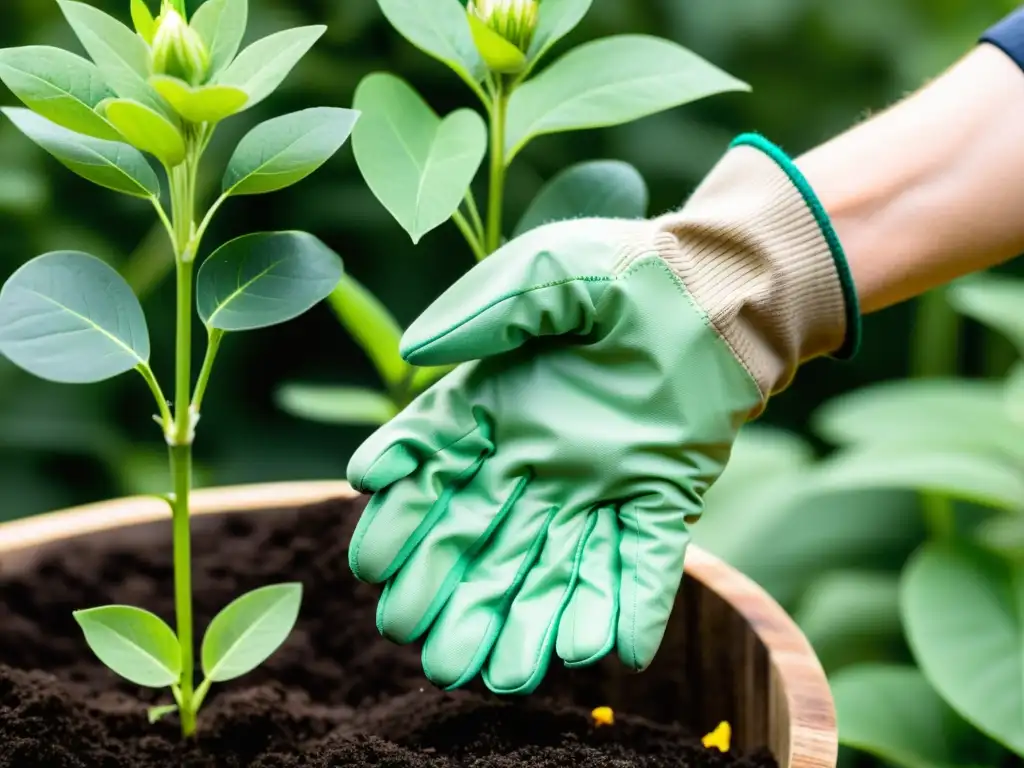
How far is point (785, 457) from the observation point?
1506 millimetres

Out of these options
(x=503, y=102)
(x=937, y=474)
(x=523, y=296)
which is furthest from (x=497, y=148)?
(x=937, y=474)

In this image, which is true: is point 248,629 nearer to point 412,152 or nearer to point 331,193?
point 412,152

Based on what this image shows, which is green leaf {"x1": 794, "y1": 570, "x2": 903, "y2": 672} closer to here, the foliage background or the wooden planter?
the foliage background

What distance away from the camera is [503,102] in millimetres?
711

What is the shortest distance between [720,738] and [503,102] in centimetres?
43

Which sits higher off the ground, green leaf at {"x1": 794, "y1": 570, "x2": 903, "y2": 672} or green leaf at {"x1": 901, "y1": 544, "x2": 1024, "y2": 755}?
green leaf at {"x1": 901, "y1": 544, "x2": 1024, "y2": 755}

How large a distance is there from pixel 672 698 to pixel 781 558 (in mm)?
650

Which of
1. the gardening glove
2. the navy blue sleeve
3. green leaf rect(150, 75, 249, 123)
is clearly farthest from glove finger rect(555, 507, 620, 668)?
the navy blue sleeve

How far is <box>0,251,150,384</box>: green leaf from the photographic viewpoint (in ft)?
1.83

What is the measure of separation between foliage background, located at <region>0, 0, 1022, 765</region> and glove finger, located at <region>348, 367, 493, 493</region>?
786mm

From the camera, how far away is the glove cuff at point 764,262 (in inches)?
27.8

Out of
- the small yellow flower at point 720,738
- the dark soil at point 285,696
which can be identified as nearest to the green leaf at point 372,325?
the dark soil at point 285,696

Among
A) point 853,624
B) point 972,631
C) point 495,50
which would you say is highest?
point 495,50

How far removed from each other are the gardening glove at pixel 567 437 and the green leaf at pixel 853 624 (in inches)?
25.0
